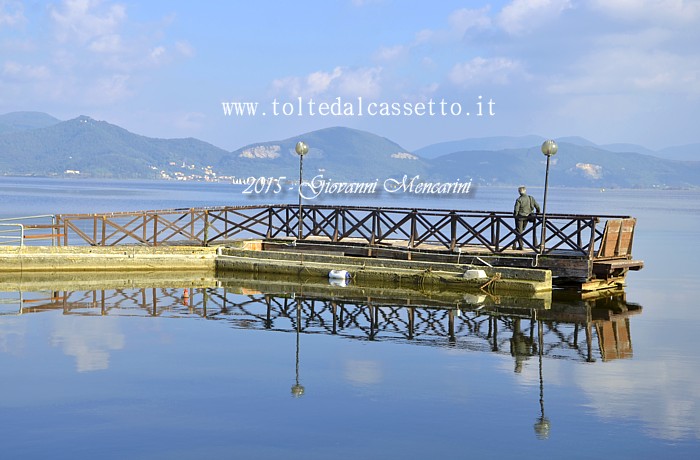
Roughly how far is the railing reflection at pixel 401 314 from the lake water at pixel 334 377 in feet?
0.23

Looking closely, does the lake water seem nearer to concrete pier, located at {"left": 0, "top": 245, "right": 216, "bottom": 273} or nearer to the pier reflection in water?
the pier reflection in water

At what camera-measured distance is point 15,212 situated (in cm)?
6962

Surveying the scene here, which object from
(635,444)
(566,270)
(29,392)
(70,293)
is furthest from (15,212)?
(635,444)

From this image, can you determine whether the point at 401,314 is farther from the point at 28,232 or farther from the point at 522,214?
the point at 28,232

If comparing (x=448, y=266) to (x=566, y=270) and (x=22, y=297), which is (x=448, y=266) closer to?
(x=566, y=270)

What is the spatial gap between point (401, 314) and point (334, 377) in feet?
20.1

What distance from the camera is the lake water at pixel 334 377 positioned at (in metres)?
10.6

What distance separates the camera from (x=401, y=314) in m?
19.8

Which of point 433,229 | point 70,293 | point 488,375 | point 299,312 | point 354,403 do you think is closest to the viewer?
point 354,403

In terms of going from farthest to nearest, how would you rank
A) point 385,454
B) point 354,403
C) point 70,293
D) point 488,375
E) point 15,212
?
1. point 15,212
2. point 70,293
3. point 488,375
4. point 354,403
5. point 385,454

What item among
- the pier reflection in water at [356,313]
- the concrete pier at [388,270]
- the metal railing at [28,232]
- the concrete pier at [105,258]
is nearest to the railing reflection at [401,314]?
the pier reflection in water at [356,313]

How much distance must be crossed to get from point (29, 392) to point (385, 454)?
5.31 m

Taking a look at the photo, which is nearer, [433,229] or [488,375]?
[488,375]

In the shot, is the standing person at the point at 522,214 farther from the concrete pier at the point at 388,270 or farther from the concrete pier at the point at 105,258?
the concrete pier at the point at 105,258
